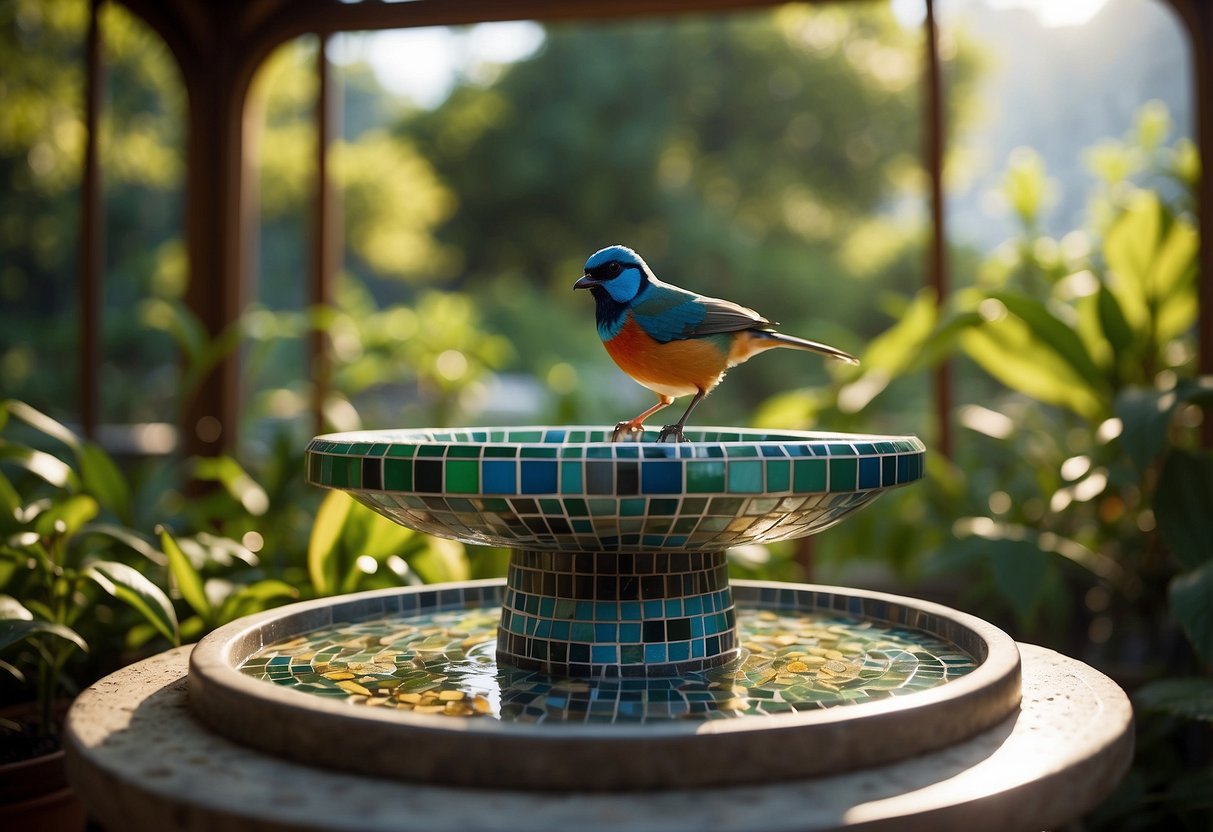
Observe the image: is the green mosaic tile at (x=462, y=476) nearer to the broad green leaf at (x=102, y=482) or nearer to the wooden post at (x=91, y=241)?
the broad green leaf at (x=102, y=482)

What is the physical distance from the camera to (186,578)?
6.37 feet

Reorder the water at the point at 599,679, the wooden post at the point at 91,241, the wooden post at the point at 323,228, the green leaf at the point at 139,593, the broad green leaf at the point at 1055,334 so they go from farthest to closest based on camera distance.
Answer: the wooden post at the point at 323,228, the wooden post at the point at 91,241, the broad green leaf at the point at 1055,334, the green leaf at the point at 139,593, the water at the point at 599,679

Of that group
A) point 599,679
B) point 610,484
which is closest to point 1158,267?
point 599,679

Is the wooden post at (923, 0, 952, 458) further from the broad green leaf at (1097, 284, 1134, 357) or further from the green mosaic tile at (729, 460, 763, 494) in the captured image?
the green mosaic tile at (729, 460, 763, 494)

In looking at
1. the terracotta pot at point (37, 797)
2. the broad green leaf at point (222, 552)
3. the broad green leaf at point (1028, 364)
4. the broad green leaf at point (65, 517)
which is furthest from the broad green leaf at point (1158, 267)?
the terracotta pot at point (37, 797)

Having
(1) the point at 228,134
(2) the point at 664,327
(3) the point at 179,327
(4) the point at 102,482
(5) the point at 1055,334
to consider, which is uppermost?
(1) the point at 228,134

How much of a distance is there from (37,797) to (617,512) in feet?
3.92

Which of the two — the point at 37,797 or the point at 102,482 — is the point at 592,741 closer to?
the point at 37,797

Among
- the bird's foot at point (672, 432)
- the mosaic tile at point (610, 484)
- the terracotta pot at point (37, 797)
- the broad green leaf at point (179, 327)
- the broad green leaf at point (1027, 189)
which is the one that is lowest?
the terracotta pot at point (37, 797)

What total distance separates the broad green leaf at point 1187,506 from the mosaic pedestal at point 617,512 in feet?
3.99

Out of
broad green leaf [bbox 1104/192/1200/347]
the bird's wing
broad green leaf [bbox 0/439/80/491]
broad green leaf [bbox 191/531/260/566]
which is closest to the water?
the bird's wing

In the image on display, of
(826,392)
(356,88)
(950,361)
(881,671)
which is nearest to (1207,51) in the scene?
(950,361)

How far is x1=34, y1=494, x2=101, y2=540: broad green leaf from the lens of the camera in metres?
2.02

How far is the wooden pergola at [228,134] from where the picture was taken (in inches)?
133
